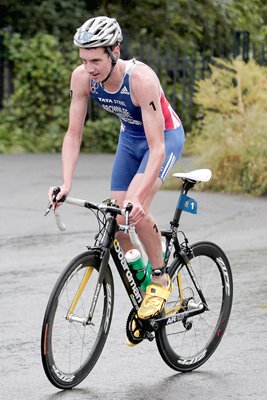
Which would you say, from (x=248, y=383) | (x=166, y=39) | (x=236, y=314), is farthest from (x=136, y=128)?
(x=166, y=39)

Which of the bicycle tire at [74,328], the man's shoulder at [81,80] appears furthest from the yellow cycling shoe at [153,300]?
the man's shoulder at [81,80]

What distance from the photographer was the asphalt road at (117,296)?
634cm

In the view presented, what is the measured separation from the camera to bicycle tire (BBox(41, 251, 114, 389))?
588 centimetres

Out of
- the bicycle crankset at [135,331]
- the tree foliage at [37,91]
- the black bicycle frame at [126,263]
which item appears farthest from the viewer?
the tree foliage at [37,91]

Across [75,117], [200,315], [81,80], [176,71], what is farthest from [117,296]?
[176,71]

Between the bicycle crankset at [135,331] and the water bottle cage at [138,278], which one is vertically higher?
the water bottle cage at [138,278]

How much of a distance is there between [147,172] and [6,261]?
13.9 feet

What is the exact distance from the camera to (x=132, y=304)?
6566 mm

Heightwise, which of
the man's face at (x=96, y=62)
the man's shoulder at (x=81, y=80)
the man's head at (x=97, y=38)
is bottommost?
the man's shoulder at (x=81, y=80)

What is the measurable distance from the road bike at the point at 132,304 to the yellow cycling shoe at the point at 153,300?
0.16 ft

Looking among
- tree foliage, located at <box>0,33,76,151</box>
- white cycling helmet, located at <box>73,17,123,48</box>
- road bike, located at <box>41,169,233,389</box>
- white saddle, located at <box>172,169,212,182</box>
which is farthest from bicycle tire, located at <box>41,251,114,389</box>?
tree foliage, located at <box>0,33,76,151</box>

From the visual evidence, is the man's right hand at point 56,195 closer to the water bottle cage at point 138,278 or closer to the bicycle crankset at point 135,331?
the water bottle cage at point 138,278

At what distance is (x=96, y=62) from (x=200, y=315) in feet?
5.41

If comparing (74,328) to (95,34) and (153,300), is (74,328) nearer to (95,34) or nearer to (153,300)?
(153,300)
